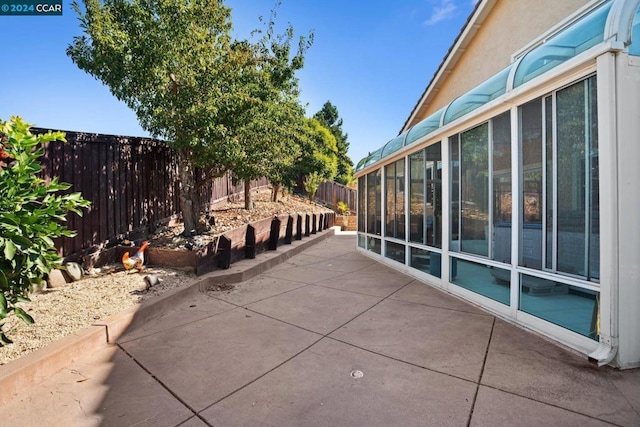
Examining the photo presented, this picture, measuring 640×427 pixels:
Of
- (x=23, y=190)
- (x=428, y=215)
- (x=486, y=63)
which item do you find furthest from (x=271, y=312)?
(x=486, y=63)

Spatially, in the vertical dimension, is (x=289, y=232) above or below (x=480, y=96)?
below

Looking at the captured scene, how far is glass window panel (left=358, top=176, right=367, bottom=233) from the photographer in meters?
9.04

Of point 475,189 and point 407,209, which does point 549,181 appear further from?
point 407,209

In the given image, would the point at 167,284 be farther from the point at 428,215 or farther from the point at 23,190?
the point at 428,215

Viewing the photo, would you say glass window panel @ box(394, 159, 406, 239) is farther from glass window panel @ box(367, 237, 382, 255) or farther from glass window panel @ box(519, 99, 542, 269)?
glass window panel @ box(519, 99, 542, 269)

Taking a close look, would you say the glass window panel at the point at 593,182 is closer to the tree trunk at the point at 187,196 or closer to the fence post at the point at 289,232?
the tree trunk at the point at 187,196

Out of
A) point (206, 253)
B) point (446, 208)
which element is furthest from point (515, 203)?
point (206, 253)

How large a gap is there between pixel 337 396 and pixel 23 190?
120 inches

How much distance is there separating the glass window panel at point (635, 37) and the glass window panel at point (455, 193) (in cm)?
213

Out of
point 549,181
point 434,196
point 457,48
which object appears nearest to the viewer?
point 549,181

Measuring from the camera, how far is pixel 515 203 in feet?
11.7

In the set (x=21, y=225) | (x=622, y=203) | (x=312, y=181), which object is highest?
(x=312, y=181)

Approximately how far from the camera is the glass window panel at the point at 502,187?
3.71 meters

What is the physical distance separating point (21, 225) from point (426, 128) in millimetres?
5343
